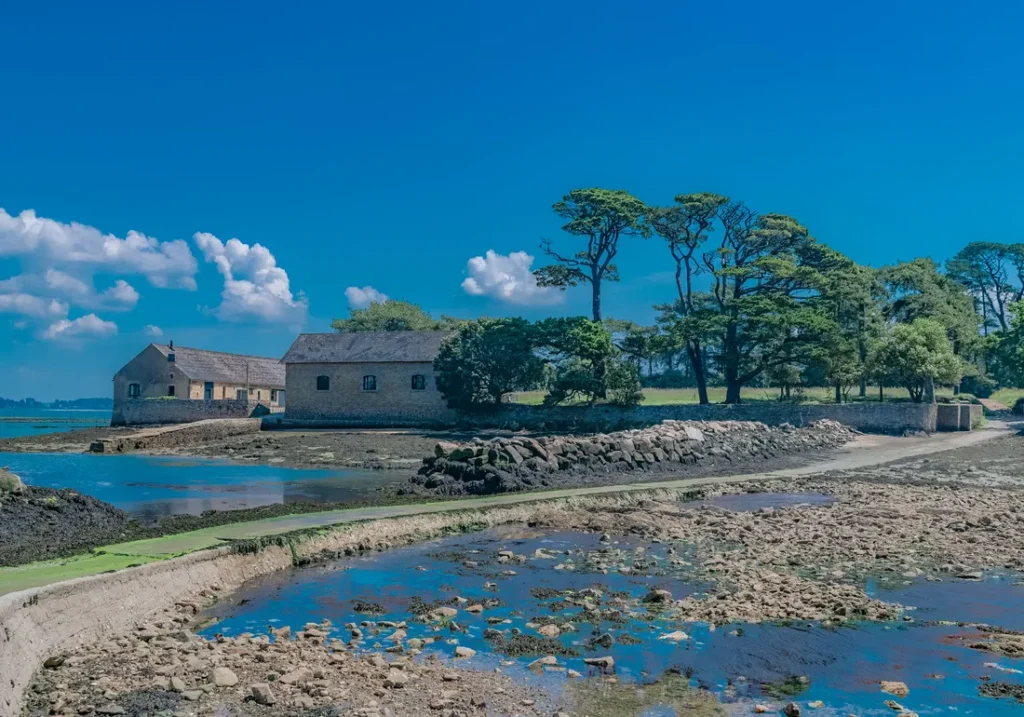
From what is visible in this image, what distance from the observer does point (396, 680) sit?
6957mm

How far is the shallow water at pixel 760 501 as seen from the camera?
1859 centimetres

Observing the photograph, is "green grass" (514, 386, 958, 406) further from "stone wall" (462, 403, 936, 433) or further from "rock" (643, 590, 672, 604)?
"rock" (643, 590, 672, 604)

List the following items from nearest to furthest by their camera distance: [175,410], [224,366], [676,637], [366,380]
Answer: [676,637] → [366,380] → [175,410] → [224,366]

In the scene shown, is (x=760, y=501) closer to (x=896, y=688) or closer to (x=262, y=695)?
(x=896, y=688)

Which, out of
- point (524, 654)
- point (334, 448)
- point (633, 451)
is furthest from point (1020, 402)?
point (524, 654)

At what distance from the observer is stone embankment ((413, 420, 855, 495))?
20.9 m

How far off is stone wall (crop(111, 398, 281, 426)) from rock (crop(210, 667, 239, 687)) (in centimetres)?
5293

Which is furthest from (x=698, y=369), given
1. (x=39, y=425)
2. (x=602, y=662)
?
(x=39, y=425)

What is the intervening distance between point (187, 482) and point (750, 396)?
127ft

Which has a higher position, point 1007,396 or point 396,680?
point 1007,396

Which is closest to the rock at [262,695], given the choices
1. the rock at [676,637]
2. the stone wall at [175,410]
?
the rock at [676,637]

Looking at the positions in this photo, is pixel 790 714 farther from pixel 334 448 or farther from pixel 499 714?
pixel 334 448

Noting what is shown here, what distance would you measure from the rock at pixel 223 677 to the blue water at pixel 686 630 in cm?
140

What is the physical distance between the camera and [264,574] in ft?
37.9
